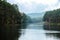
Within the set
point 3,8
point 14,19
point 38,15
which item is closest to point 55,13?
point 38,15

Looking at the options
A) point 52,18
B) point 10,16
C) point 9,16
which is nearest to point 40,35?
point 9,16

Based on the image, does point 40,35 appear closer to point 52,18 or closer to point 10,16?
point 10,16

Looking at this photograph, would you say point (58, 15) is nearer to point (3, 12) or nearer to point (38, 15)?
point (38, 15)

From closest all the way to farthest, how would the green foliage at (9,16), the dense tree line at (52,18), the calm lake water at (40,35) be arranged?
1. the calm lake water at (40,35)
2. the green foliage at (9,16)
3. the dense tree line at (52,18)

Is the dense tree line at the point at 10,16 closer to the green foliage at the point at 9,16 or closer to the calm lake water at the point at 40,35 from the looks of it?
the green foliage at the point at 9,16

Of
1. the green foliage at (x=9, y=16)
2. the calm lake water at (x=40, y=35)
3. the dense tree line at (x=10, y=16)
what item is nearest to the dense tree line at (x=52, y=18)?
the dense tree line at (x=10, y=16)

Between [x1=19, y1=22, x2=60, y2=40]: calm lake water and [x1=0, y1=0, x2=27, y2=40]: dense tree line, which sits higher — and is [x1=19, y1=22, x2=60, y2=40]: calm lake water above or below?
below

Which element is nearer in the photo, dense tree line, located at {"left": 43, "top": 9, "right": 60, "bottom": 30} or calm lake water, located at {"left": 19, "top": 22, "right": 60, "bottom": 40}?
calm lake water, located at {"left": 19, "top": 22, "right": 60, "bottom": 40}

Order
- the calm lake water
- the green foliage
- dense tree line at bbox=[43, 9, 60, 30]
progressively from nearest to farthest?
the calm lake water
the green foliage
dense tree line at bbox=[43, 9, 60, 30]

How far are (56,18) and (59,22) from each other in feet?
4.20

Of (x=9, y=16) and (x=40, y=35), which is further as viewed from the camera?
(x=9, y=16)

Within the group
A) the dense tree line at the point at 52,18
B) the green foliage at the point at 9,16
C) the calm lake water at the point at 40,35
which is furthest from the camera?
the dense tree line at the point at 52,18

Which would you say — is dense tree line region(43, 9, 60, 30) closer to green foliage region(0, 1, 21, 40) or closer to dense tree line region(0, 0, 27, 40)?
dense tree line region(0, 0, 27, 40)

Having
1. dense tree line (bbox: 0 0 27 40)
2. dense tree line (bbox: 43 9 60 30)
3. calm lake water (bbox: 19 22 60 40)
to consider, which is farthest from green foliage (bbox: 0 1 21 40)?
calm lake water (bbox: 19 22 60 40)
